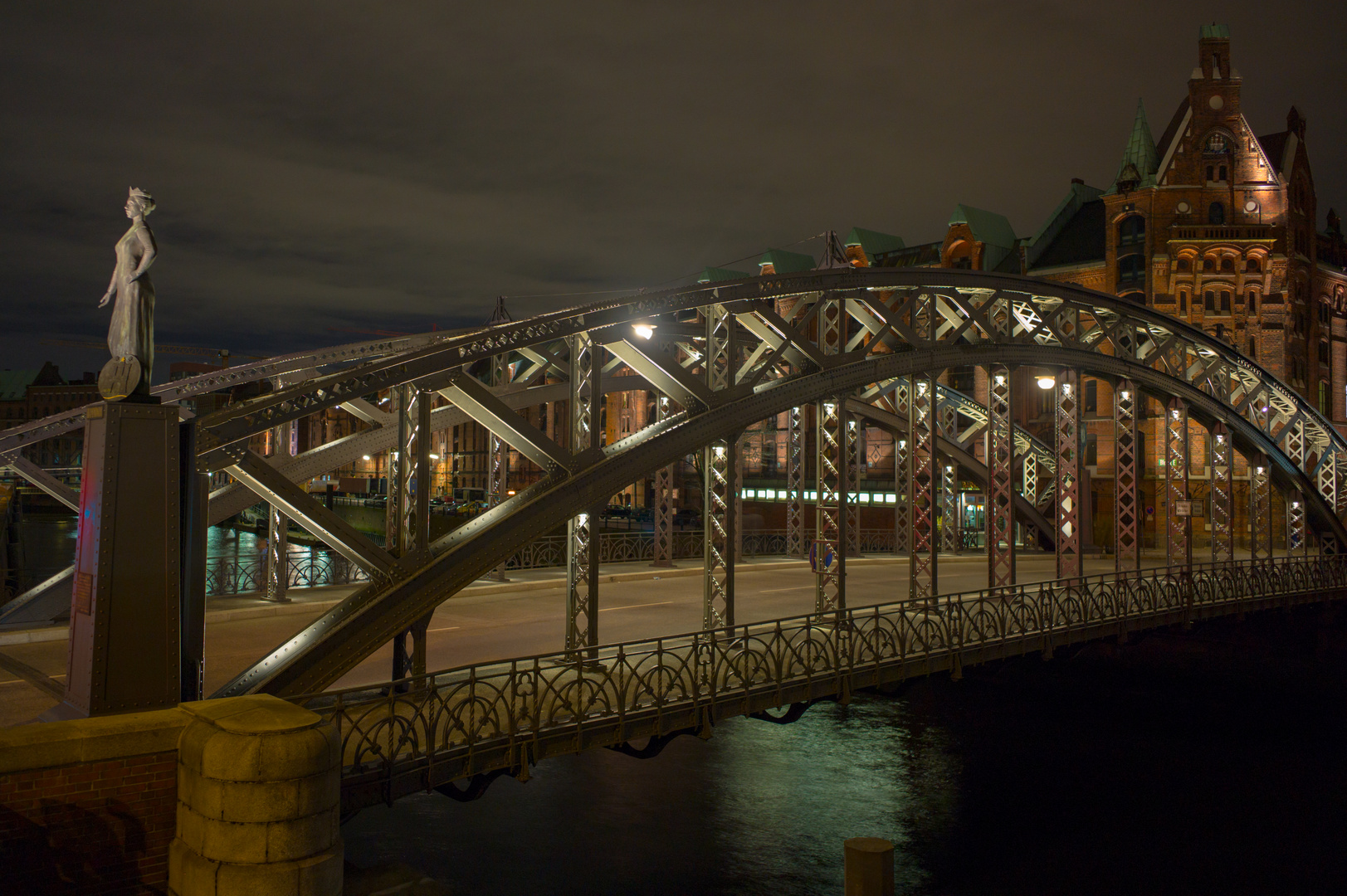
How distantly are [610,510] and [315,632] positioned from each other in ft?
214

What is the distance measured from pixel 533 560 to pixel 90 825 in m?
21.4

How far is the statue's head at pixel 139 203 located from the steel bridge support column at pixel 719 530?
26.8 feet

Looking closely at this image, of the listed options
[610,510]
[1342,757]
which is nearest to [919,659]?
[1342,757]

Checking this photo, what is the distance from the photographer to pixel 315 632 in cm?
1041

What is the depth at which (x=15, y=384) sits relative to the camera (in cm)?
16438

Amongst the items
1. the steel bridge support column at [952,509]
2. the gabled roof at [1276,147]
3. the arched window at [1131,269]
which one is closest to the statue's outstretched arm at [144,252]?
the steel bridge support column at [952,509]

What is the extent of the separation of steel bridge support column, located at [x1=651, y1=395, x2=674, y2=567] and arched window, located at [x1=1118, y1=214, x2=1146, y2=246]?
101ft

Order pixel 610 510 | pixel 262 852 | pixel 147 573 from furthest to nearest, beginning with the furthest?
pixel 610 510, pixel 147 573, pixel 262 852

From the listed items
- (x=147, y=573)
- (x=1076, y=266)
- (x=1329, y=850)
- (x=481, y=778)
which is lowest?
(x=1329, y=850)

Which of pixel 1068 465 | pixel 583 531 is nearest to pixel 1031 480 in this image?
pixel 1068 465

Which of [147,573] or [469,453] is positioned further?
[469,453]

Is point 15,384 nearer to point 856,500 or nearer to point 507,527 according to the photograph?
point 856,500

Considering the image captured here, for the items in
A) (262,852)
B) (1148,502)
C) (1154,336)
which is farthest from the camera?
(1148,502)

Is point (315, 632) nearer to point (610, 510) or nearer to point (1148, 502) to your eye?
point (1148, 502)
